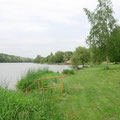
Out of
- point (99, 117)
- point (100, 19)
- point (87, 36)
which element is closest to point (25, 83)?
point (99, 117)

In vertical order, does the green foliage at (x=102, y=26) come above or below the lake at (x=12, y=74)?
above

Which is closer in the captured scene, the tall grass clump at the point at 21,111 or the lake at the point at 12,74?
the tall grass clump at the point at 21,111

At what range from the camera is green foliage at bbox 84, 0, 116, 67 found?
1878 cm

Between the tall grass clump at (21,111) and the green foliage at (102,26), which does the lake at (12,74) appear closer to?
the tall grass clump at (21,111)

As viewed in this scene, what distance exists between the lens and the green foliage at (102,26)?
61.6 feet

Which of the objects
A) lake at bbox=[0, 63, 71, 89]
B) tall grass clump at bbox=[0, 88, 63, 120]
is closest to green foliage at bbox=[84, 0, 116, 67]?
lake at bbox=[0, 63, 71, 89]

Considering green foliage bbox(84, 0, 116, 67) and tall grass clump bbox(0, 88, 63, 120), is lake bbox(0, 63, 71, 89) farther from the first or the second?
green foliage bbox(84, 0, 116, 67)

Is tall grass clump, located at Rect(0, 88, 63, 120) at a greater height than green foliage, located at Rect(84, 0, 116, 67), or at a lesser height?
lesser

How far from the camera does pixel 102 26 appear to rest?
18.8 metres

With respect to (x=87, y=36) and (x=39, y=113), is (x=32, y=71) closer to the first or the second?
(x=39, y=113)

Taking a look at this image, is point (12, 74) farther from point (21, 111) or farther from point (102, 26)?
point (21, 111)

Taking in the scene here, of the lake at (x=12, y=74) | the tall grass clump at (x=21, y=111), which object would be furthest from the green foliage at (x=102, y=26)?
the tall grass clump at (x=21, y=111)

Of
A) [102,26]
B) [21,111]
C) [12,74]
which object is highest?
[102,26]

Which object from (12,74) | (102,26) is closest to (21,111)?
(102,26)
